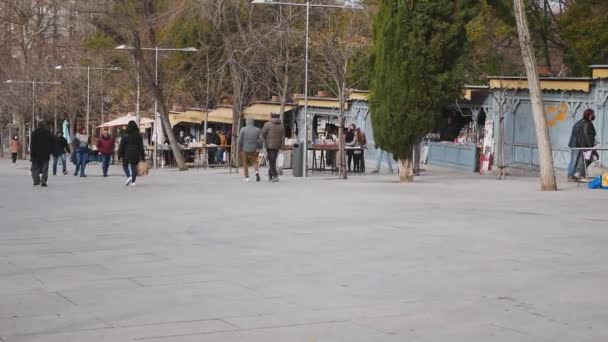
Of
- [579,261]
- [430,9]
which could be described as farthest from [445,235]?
[430,9]

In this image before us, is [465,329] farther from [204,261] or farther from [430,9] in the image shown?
[430,9]

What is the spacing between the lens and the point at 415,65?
27875mm

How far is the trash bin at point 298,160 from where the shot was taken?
108ft

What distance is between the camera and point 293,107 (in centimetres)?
5253

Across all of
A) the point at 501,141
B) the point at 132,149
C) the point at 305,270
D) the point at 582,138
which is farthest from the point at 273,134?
the point at 305,270

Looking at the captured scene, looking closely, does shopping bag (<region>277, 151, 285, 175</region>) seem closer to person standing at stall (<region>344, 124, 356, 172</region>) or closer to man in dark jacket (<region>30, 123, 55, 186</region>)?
person standing at stall (<region>344, 124, 356, 172</region>)

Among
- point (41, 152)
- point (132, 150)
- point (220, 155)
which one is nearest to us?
point (132, 150)

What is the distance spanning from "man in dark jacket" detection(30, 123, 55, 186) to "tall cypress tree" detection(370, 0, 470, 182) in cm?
815

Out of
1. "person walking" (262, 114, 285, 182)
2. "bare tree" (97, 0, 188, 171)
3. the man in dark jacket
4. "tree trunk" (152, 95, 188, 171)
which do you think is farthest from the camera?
"tree trunk" (152, 95, 188, 171)

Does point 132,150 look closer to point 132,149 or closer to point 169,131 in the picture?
point 132,149

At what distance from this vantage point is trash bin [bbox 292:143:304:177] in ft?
108

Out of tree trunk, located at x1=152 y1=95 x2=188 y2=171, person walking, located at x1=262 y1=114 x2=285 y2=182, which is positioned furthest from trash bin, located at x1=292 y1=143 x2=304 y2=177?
tree trunk, located at x1=152 y1=95 x2=188 y2=171

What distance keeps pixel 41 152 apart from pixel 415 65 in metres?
9.39

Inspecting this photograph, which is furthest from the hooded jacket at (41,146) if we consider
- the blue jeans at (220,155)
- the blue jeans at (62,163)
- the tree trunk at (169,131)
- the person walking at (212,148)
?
the blue jeans at (220,155)
